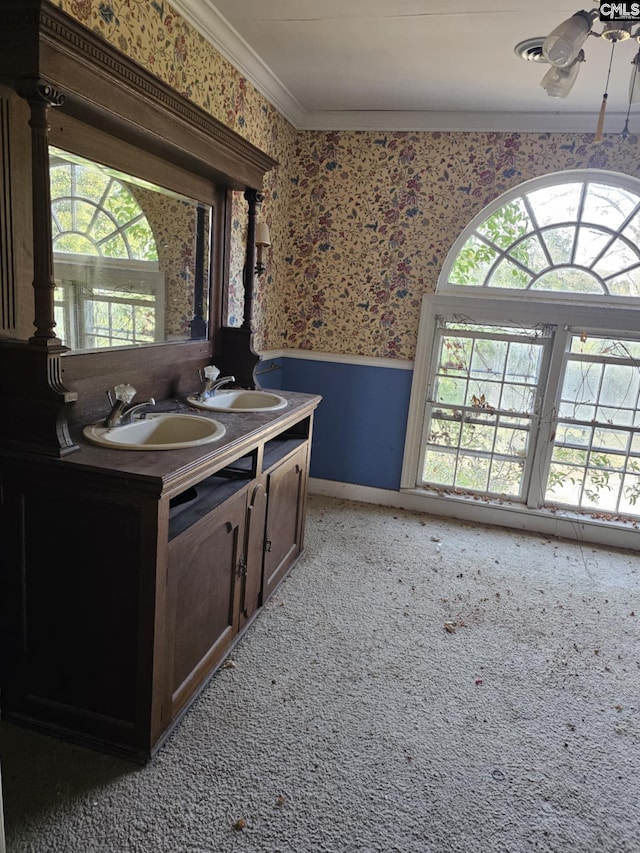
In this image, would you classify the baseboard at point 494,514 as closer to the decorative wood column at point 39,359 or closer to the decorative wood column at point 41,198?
the decorative wood column at point 39,359

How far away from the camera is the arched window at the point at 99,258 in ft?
6.05

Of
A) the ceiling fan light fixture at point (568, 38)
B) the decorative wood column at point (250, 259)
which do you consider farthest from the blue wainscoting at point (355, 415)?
the ceiling fan light fixture at point (568, 38)

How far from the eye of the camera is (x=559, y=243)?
3.52 meters

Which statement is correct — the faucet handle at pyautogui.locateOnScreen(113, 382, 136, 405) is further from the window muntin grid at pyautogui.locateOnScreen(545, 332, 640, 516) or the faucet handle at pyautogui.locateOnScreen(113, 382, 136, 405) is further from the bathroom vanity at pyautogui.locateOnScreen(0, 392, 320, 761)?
the window muntin grid at pyautogui.locateOnScreen(545, 332, 640, 516)

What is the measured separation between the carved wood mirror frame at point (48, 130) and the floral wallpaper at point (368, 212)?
3.92 ft

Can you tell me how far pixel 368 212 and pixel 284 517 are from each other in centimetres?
219

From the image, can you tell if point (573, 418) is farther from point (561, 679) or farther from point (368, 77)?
point (368, 77)

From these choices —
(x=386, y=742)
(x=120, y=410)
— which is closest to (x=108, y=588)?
(x=120, y=410)

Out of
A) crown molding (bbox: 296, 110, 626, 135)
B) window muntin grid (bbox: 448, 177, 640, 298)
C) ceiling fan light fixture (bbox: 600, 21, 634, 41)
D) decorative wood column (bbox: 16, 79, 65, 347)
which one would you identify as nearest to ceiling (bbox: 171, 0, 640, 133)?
crown molding (bbox: 296, 110, 626, 135)

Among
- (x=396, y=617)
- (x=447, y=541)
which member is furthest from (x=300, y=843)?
(x=447, y=541)

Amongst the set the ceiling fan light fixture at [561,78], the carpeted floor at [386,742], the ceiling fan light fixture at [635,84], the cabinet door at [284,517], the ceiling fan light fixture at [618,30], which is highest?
the ceiling fan light fixture at [618,30]

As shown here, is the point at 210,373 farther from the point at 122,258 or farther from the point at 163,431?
the point at 122,258

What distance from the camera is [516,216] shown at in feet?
11.6

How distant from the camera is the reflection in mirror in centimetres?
186
